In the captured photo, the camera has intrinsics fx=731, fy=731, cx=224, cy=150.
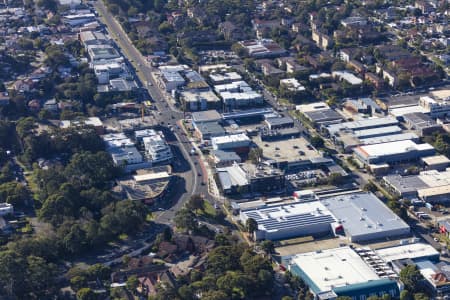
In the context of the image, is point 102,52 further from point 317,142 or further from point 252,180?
point 252,180

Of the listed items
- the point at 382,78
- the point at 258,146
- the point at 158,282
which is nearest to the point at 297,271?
the point at 158,282

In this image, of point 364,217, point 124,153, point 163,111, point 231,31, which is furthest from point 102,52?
point 364,217

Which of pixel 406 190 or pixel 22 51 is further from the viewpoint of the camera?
pixel 22 51

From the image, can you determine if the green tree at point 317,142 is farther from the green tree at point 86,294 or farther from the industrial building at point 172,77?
the green tree at point 86,294

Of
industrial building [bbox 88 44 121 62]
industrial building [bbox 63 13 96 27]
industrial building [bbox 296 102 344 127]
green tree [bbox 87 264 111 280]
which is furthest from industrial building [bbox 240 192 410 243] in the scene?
industrial building [bbox 63 13 96 27]

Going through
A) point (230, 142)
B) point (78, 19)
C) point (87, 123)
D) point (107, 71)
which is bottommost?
point (230, 142)

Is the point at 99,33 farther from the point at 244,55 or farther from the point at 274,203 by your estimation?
the point at 274,203
